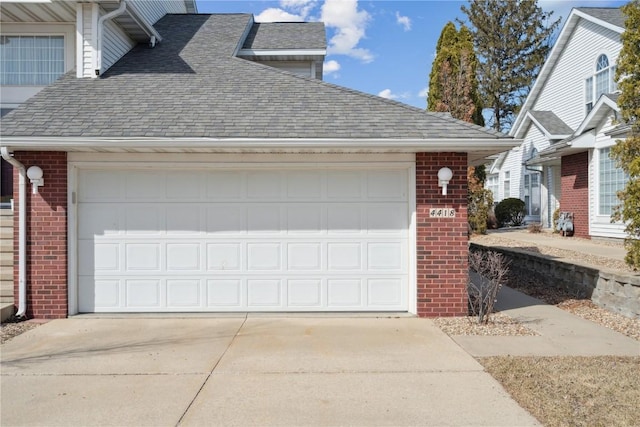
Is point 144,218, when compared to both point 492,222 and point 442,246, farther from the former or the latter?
point 492,222

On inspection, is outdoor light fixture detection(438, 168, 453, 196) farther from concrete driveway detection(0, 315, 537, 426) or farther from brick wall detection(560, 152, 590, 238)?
brick wall detection(560, 152, 590, 238)

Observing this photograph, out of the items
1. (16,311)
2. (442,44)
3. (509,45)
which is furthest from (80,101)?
(509,45)

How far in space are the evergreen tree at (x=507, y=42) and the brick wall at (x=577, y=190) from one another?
853 inches

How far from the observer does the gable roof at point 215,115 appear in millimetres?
6676

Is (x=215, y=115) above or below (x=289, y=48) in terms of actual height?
below

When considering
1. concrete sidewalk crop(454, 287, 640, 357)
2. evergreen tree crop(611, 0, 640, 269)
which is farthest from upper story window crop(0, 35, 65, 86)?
evergreen tree crop(611, 0, 640, 269)

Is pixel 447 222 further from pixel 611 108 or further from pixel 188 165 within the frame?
pixel 611 108

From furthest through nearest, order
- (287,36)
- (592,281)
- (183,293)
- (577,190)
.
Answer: (577,190), (287,36), (592,281), (183,293)

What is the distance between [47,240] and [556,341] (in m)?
7.42

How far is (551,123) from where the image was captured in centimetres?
1950

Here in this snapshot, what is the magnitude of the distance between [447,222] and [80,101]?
6288mm

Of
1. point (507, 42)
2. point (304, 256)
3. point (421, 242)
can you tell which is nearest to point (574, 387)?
point (421, 242)

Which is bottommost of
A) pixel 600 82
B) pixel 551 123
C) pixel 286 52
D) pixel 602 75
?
pixel 551 123

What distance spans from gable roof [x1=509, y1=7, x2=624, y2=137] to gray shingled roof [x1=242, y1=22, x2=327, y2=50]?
8859mm
